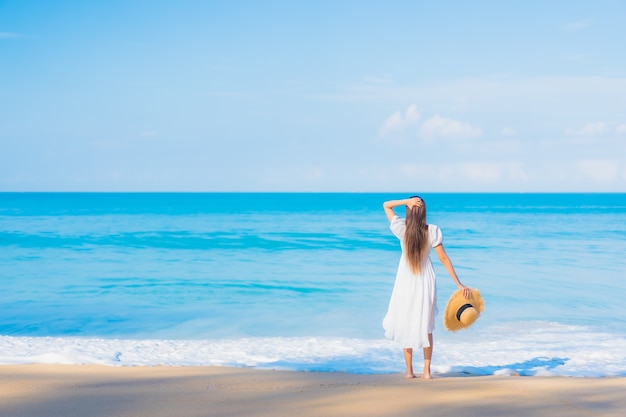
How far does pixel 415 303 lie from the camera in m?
5.64

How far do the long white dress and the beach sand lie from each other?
1.43 feet

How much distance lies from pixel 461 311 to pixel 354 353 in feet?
8.12

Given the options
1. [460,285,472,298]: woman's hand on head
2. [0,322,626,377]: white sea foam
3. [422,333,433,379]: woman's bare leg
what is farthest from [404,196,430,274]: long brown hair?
[0,322,626,377]: white sea foam

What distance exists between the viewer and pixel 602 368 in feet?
23.6

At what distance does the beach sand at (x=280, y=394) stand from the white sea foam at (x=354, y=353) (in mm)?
931

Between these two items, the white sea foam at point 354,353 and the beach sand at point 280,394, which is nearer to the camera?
the beach sand at point 280,394

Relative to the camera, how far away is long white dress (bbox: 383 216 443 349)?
562 centimetres

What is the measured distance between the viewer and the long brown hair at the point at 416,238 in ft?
18.4

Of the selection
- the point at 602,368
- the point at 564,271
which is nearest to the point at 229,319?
A: the point at 602,368

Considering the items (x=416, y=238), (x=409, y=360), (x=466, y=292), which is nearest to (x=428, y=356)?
(x=409, y=360)

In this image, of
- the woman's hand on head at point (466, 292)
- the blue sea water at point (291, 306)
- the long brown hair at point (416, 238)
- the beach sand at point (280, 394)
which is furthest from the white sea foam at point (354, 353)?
the long brown hair at point (416, 238)

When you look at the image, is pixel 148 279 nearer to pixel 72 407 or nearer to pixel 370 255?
pixel 370 255

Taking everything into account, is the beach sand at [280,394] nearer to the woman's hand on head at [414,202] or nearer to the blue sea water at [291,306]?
the blue sea water at [291,306]

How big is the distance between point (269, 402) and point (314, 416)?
0.52m
